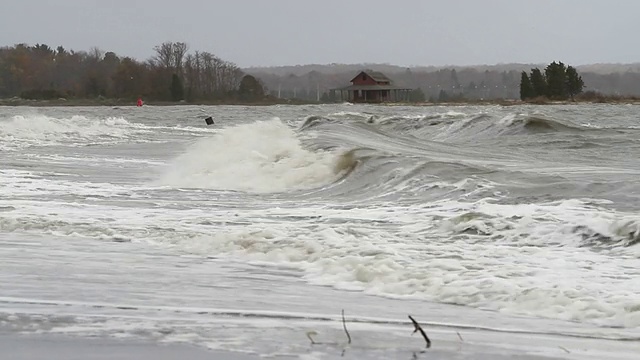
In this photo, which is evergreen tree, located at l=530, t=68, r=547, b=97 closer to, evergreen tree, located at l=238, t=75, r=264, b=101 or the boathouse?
the boathouse

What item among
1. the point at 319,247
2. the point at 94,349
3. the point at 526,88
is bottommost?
the point at 526,88

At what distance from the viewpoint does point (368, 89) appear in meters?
119

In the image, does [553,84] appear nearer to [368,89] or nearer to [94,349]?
[368,89]

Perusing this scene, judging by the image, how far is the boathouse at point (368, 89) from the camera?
4700 inches

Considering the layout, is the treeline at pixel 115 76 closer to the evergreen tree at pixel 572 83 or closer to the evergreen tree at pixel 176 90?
the evergreen tree at pixel 176 90

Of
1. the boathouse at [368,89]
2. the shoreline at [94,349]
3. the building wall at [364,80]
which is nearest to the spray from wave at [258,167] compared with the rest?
the shoreline at [94,349]

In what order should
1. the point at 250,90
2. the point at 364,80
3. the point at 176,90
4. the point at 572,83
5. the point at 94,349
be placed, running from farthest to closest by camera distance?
the point at 364,80
the point at 250,90
the point at 176,90
the point at 572,83
the point at 94,349

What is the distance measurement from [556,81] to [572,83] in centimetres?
151

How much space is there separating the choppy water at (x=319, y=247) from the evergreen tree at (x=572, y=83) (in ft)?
234

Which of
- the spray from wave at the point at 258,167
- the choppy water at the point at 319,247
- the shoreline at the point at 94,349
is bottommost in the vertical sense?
the spray from wave at the point at 258,167

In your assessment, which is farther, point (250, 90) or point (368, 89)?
point (368, 89)

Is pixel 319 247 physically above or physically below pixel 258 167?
above

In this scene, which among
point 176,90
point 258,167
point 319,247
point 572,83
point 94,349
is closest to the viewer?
point 94,349

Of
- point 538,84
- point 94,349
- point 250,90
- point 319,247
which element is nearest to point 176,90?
point 250,90
